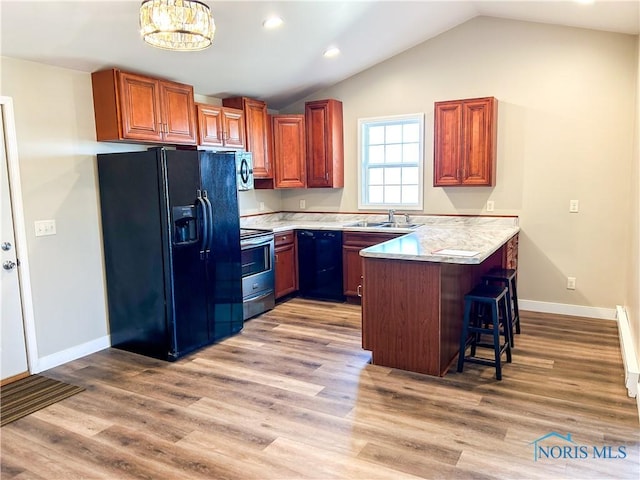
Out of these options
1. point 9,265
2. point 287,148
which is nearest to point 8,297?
point 9,265

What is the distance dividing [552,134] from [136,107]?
3.91 metres

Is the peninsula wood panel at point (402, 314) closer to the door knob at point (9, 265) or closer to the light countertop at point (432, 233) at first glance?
the light countertop at point (432, 233)

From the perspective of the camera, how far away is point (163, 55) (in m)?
3.65

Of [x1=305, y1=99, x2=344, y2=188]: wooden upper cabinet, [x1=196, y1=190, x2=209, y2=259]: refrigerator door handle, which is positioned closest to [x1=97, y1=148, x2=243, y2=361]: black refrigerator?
[x1=196, y1=190, x2=209, y2=259]: refrigerator door handle

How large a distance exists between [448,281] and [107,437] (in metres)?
2.37

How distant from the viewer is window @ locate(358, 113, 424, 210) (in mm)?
5289

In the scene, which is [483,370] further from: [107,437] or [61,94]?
[61,94]

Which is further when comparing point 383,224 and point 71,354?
point 383,224

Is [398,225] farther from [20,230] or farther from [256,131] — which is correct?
[20,230]

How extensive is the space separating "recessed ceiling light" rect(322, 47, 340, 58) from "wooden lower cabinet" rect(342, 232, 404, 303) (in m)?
1.88

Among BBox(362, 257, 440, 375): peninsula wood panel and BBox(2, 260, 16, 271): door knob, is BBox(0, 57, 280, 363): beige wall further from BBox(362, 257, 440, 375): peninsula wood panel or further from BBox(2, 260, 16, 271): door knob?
BBox(362, 257, 440, 375): peninsula wood panel

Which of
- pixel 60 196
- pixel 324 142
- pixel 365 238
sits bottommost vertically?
pixel 365 238

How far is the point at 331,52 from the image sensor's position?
4621 millimetres

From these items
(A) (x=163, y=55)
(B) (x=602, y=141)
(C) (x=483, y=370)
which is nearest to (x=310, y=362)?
(C) (x=483, y=370)
